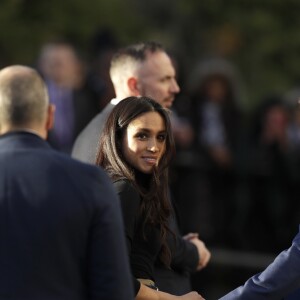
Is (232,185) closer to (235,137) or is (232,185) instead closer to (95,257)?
(235,137)

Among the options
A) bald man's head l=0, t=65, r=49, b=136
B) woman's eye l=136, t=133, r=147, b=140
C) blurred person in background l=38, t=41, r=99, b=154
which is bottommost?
blurred person in background l=38, t=41, r=99, b=154

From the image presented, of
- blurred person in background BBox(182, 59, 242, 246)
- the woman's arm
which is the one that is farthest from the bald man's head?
blurred person in background BBox(182, 59, 242, 246)

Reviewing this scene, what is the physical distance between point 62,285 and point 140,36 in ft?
30.4

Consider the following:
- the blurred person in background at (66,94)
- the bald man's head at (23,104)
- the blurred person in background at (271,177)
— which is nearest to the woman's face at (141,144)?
the bald man's head at (23,104)

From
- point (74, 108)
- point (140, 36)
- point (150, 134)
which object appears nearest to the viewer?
point (150, 134)

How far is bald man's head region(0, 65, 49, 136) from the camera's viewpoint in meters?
4.77

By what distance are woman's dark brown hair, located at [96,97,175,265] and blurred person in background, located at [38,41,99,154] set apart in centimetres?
431

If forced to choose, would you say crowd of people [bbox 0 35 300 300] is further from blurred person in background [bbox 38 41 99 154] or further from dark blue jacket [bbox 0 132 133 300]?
blurred person in background [bbox 38 41 99 154]

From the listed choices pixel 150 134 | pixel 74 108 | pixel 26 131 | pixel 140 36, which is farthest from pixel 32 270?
pixel 140 36

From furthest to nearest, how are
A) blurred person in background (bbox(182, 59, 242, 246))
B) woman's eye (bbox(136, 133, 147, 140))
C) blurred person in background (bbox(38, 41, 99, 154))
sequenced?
blurred person in background (bbox(182, 59, 242, 246)) < blurred person in background (bbox(38, 41, 99, 154)) < woman's eye (bbox(136, 133, 147, 140))

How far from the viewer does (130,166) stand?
5684 mm

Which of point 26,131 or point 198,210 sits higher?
point 26,131

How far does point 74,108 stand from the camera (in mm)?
10305

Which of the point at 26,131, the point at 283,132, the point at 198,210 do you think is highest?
the point at 26,131
